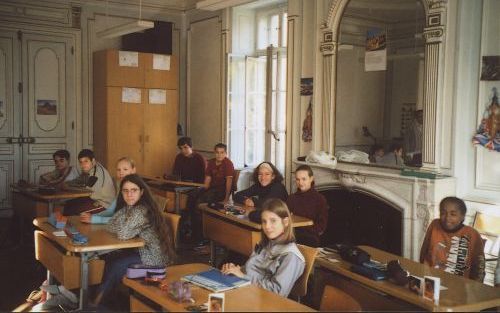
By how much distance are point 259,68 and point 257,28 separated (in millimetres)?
640

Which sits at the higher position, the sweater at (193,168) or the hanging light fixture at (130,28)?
the hanging light fixture at (130,28)

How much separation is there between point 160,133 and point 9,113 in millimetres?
2374

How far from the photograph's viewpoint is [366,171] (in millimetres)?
6027

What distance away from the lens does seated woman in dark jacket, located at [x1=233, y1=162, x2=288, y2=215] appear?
238 inches

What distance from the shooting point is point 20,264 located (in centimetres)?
604

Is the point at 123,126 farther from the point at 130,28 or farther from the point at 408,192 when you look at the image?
the point at 408,192

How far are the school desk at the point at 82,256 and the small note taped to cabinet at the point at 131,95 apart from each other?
491 centimetres

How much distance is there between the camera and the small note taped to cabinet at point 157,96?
947 centimetres

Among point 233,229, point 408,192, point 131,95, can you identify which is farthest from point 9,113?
point 408,192

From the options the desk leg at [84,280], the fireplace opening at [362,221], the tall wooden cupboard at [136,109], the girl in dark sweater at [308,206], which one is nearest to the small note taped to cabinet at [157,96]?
the tall wooden cupboard at [136,109]

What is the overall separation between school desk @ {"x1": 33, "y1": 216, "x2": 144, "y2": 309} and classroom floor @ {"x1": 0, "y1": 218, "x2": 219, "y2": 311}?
341mm

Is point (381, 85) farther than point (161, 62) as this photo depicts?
No

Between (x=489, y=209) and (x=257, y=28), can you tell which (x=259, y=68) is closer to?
(x=257, y=28)

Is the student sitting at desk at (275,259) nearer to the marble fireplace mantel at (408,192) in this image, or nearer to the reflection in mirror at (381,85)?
the marble fireplace mantel at (408,192)
